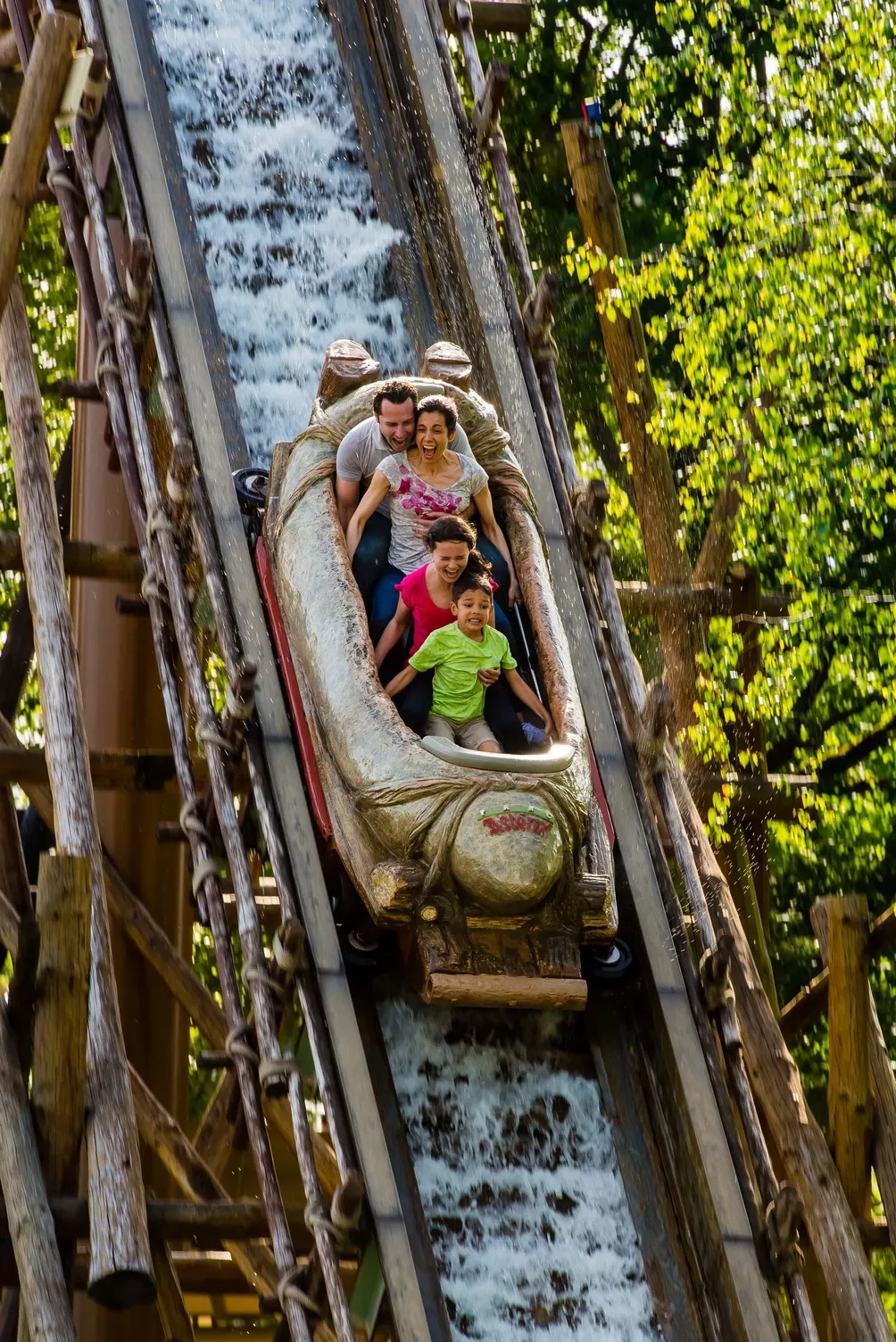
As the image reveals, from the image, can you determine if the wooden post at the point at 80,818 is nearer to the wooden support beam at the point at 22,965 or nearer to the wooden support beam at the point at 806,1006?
the wooden support beam at the point at 22,965

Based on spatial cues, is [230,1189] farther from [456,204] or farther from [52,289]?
[52,289]

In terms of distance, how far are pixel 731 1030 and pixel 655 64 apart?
6.38 meters

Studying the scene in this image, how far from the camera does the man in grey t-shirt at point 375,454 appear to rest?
8.45m

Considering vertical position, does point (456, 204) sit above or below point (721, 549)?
above

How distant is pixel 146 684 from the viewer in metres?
10.4

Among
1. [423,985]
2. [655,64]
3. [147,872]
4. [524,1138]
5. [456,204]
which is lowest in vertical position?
[524,1138]

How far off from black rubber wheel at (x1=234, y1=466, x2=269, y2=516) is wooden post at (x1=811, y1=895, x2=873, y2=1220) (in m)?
2.57

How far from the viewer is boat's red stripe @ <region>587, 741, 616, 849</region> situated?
7797 mm

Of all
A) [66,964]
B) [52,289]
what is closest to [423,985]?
[66,964]

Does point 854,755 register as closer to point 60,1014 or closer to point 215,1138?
point 215,1138

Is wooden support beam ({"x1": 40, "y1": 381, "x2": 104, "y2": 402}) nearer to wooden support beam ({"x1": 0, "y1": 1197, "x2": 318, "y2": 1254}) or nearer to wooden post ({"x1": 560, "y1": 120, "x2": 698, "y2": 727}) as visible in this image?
wooden post ({"x1": 560, "y1": 120, "x2": 698, "y2": 727})

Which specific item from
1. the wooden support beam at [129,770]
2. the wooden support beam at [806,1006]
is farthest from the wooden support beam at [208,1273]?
the wooden support beam at [806,1006]

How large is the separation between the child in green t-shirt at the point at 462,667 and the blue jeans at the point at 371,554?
57cm

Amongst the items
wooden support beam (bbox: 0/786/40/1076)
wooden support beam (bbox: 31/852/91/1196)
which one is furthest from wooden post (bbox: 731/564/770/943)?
wooden support beam (bbox: 31/852/91/1196)
